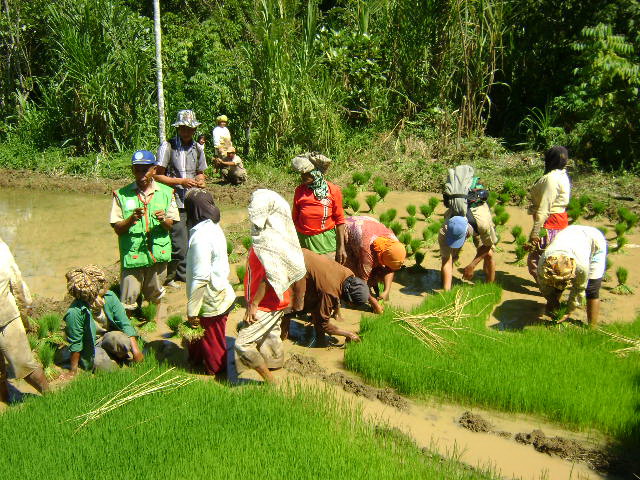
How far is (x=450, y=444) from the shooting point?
4426mm

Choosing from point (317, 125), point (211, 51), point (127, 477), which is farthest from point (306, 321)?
point (211, 51)

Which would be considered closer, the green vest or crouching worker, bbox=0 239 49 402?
crouching worker, bbox=0 239 49 402

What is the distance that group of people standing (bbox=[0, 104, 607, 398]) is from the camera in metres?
4.66

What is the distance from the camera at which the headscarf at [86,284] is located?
480 centimetres

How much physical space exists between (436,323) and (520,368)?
0.93 metres

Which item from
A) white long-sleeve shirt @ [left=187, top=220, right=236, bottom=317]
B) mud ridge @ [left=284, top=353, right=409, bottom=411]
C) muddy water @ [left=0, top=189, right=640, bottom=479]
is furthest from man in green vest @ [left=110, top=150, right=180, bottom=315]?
mud ridge @ [left=284, top=353, right=409, bottom=411]

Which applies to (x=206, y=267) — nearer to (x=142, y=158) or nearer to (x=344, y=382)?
(x=142, y=158)

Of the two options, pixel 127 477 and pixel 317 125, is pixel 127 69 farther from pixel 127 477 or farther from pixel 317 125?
pixel 127 477

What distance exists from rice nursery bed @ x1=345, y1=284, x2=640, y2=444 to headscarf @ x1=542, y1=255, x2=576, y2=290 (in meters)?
0.54

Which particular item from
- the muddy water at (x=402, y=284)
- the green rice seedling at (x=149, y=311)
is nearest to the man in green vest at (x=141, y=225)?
the green rice seedling at (x=149, y=311)

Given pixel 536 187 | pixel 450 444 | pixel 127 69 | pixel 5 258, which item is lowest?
pixel 450 444

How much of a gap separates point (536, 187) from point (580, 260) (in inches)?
45.8

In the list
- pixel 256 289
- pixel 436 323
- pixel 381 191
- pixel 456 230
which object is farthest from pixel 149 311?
pixel 381 191

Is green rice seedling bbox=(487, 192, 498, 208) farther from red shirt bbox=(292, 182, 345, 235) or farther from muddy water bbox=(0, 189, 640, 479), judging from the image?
red shirt bbox=(292, 182, 345, 235)
